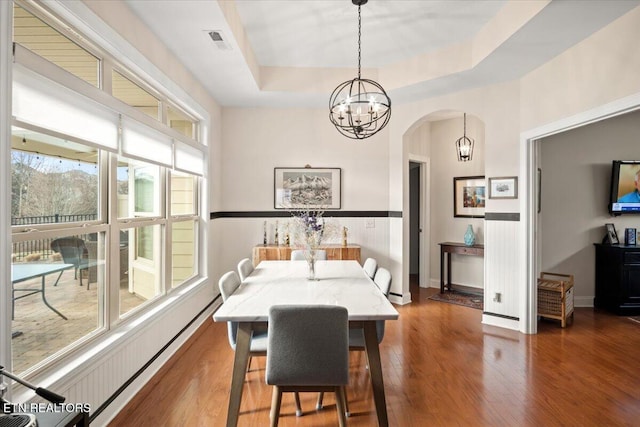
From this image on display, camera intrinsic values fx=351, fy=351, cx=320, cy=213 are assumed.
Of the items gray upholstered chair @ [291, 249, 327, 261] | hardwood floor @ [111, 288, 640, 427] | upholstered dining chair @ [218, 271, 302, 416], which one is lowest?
hardwood floor @ [111, 288, 640, 427]

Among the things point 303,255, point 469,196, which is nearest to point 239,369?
point 303,255

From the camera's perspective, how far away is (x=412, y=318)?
438 centimetres

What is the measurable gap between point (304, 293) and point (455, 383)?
1.42 metres

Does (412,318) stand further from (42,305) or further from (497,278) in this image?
(42,305)

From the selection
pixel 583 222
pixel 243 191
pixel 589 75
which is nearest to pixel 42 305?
pixel 243 191

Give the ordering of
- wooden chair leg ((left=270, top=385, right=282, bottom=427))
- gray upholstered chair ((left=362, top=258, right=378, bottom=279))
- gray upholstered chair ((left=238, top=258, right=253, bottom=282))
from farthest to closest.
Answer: gray upholstered chair ((left=362, top=258, right=378, bottom=279)), gray upholstered chair ((left=238, top=258, right=253, bottom=282)), wooden chair leg ((left=270, top=385, right=282, bottom=427))

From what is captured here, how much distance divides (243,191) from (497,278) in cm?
359

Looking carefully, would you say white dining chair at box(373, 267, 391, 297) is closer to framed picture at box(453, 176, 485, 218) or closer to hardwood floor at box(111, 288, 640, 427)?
hardwood floor at box(111, 288, 640, 427)

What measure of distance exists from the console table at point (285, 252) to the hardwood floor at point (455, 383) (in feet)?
3.74

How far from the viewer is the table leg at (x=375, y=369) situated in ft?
6.97

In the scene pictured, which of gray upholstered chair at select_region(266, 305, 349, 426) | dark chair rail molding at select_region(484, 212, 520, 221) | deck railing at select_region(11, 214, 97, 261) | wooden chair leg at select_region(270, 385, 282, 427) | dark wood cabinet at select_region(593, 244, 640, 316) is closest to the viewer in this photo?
deck railing at select_region(11, 214, 97, 261)

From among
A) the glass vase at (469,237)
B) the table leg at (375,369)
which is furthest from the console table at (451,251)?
the table leg at (375,369)

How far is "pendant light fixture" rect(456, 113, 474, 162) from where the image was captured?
5406mm

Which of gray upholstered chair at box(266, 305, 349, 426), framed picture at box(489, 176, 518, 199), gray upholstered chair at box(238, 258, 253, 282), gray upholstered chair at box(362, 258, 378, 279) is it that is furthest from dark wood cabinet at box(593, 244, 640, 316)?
gray upholstered chair at box(238, 258, 253, 282)
